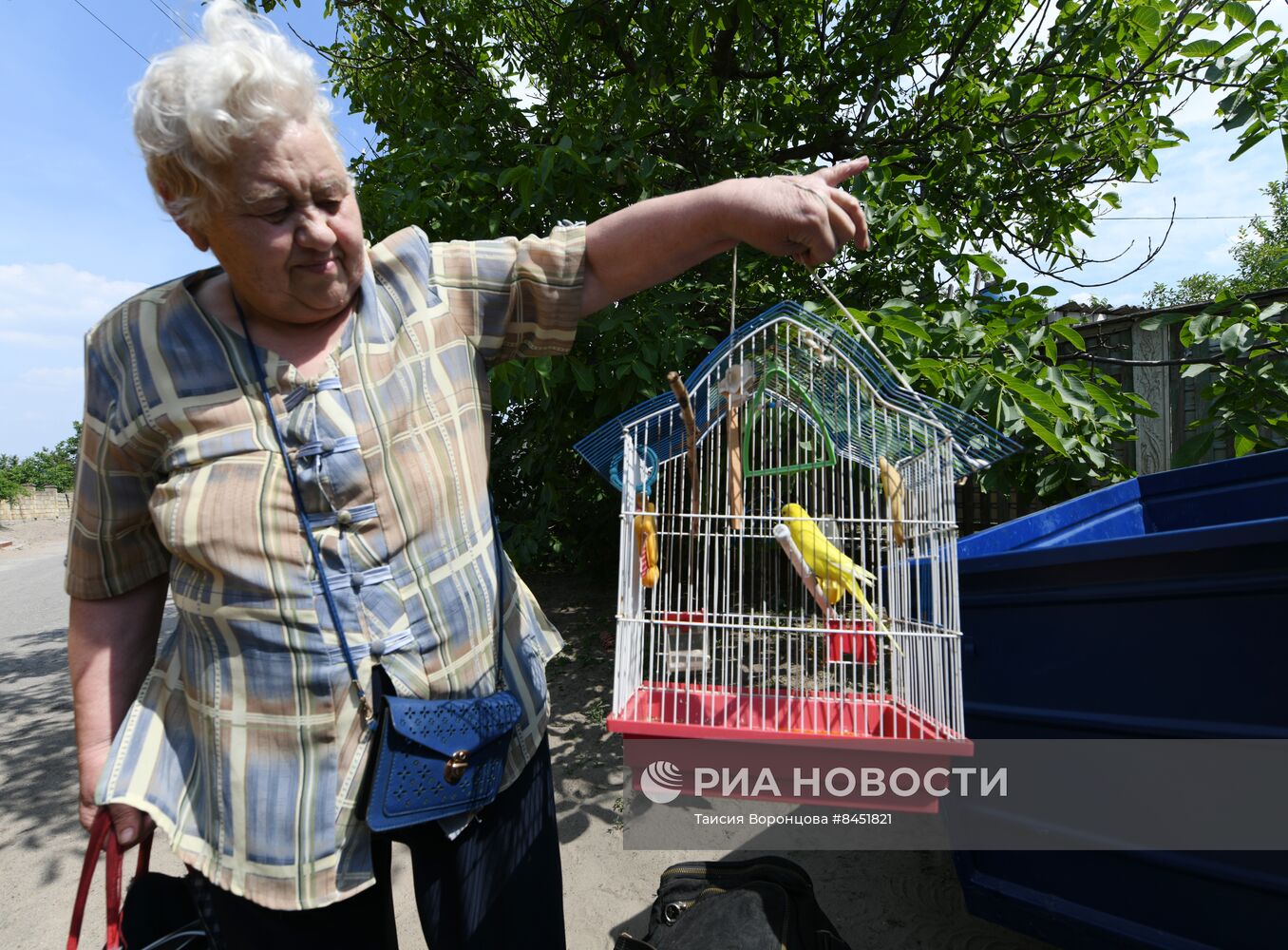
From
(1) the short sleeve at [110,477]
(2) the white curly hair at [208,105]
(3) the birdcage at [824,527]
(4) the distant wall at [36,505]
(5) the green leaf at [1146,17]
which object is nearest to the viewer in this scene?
(2) the white curly hair at [208,105]

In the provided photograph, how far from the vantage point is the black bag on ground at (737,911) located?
1746 millimetres

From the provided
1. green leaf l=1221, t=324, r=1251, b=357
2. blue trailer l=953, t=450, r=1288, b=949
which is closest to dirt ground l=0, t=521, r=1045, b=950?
blue trailer l=953, t=450, r=1288, b=949

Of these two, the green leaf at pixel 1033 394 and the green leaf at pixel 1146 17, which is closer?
the green leaf at pixel 1033 394

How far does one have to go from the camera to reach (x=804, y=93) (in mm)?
4121

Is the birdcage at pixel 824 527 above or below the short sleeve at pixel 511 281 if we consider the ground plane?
below

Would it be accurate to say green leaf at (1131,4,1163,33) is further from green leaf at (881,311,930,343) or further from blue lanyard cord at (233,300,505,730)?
blue lanyard cord at (233,300,505,730)

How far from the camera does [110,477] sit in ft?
3.69

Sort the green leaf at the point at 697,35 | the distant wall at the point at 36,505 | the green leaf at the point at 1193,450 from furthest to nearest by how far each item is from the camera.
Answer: the distant wall at the point at 36,505
the green leaf at the point at 697,35
the green leaf at the point at 1193,450

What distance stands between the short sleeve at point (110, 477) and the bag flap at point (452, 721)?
50 centimetres

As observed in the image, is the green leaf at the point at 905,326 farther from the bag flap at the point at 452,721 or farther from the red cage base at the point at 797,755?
the bag flap at the point at 452,721

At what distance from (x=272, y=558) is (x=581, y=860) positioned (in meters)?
2.27

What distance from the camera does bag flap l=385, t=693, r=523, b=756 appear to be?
1067 mm

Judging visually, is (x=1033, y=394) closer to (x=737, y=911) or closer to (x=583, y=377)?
(x=583, y=377)

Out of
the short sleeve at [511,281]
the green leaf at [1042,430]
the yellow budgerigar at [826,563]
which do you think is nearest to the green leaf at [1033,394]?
the green leaf at [1042,430]
